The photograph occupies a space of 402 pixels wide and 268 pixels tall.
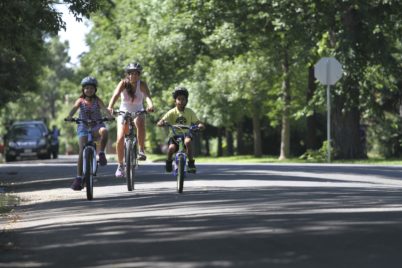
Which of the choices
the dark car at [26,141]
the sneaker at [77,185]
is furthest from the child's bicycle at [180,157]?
the dark car at [26,141]

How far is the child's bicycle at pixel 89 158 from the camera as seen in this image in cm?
→ 1479

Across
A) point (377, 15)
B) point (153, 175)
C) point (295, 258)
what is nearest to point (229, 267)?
point (295, 258)

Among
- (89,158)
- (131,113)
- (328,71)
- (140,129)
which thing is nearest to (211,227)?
(89,158)

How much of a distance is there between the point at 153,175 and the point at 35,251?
1205 cm

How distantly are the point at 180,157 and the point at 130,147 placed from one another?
3.63 ft

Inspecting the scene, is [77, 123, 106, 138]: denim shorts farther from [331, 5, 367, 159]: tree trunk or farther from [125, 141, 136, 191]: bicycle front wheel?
[331, 5, 367, 159]: tree trunk

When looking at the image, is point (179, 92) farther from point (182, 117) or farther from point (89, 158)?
point (89, 158)

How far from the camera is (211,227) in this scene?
10211mm

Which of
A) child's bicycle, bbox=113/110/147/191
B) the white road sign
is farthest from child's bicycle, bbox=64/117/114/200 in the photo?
the white road sign

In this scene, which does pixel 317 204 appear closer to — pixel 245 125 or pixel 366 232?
pixel 366 232

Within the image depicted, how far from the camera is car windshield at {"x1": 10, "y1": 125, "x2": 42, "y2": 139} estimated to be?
4822 centimetres

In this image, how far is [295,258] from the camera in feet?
27.0

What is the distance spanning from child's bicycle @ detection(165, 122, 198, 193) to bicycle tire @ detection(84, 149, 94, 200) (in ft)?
4.32

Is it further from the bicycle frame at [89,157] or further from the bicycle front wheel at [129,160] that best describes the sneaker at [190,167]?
the bicycle frame at [89,157]
